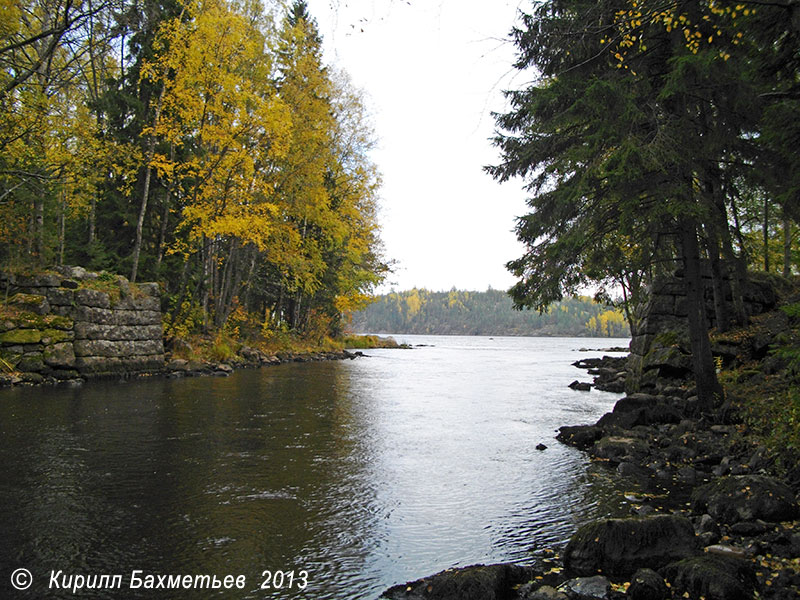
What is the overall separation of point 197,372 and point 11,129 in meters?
9.69

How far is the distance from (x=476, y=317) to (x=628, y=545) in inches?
6673

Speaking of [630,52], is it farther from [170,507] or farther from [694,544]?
[170,507]

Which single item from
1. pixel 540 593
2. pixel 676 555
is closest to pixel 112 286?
pixel 540 593

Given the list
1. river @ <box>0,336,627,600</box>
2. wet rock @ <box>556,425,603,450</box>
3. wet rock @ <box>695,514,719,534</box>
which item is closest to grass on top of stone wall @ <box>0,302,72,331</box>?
river @ <box>0,336,627,600</box>

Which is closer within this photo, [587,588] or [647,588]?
[647,588]

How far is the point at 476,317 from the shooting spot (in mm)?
172000

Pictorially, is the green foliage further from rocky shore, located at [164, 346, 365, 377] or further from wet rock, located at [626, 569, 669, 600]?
rocky shore, located at [164, 346, 365, 377]

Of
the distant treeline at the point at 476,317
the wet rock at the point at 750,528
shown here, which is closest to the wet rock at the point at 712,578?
the wet rock at the point at 750,528

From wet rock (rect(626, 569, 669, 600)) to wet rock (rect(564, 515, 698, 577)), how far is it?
1.16ft

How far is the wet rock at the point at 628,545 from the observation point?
4199 mm

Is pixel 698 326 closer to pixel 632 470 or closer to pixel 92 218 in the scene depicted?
pixel 632 470

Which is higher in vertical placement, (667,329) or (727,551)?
(667,329)

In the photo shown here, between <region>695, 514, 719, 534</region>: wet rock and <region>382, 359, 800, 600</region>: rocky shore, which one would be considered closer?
<region>382, 359, 800, 600</region>: rocky shore

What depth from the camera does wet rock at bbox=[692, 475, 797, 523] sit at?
488 centimetres
